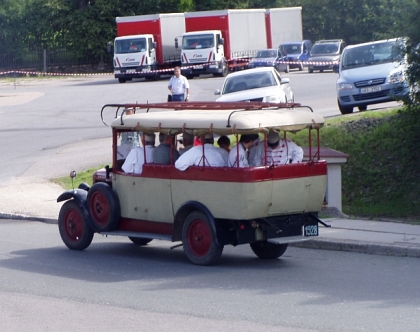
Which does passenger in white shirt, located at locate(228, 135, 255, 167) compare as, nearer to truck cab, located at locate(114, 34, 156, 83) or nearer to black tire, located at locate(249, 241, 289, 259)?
black tire, located at locate(249, 241, 289, 259)

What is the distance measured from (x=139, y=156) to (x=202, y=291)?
8.54 ft

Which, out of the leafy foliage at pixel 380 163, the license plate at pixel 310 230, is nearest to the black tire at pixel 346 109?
the leafy foliage at pixel 380 163

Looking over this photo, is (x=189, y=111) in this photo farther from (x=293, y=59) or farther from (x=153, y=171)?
(x=293, y=59)

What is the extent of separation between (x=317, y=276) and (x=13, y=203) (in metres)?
7.94

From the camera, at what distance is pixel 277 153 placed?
9.70 metres

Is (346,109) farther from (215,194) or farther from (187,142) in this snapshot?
(215,194)

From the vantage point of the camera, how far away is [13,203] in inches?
595

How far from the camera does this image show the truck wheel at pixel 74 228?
1089 centimetres

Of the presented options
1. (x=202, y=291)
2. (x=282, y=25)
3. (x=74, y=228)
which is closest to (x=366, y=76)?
(x=74, y=228)

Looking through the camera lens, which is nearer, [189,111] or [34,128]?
[189,111]

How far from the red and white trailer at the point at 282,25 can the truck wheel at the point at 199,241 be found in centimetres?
4372

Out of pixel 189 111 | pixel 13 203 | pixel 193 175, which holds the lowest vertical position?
pixel 13 203

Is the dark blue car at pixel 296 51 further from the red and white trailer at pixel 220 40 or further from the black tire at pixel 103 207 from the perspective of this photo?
the black tire at pixel 103 207

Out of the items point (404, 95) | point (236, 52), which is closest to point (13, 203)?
point (404, 95)
